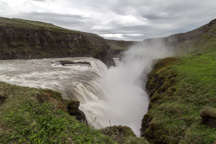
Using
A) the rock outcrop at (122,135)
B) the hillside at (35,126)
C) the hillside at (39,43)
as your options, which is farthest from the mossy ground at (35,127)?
the hillside at (39,43)

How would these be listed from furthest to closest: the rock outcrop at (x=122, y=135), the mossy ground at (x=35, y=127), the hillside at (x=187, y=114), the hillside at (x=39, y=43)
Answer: the hillside at (x=39, y=43) → the hillside at (x=187, y=114) → the rock outcrop at (x=122, y=135) → the mossy ground at (x=35, y=127)

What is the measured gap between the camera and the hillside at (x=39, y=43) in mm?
63400

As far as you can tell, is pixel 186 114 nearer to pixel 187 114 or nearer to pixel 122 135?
pixel 187 114

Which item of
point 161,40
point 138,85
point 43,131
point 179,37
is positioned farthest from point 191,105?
point 161,40

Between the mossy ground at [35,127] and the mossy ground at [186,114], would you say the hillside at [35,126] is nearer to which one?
the mossy ground at [35,127]

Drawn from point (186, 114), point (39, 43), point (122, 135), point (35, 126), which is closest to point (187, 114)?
point (186, 114)

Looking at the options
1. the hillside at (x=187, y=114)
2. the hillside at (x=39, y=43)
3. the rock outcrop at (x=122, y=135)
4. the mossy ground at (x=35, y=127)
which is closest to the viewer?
the mossy ground at (x=35, y=127)

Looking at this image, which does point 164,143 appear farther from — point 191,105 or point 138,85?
point 138,85

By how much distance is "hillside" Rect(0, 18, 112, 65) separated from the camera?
63400mm

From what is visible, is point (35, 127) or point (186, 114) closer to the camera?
point (35, 127)

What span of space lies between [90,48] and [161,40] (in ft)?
242

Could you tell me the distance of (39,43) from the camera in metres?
76.0

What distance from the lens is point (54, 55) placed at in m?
80.1

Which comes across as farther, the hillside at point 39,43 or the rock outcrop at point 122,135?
the hillside at point 39,43
